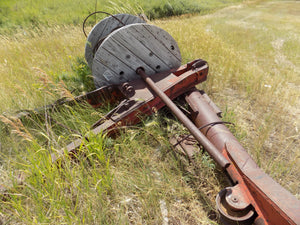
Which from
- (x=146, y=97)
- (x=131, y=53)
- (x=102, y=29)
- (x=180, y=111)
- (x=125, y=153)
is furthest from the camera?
(x=102, y=29)

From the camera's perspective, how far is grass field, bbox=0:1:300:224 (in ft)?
5.47

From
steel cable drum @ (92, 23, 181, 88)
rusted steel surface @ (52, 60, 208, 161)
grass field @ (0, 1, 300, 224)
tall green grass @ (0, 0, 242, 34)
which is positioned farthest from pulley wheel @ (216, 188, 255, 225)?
tall green grass @ (0, 0, 242, 34)

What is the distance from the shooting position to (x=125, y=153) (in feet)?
7.14

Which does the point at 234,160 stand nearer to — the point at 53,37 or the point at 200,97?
the point at 200,97

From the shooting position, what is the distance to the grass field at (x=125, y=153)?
5.47 ft

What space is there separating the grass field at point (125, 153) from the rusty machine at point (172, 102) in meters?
0.24

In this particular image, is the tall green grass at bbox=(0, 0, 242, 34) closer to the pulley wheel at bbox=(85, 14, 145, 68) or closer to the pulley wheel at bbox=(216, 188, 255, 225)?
the pulley wheel at bbox=(85, 14, 145, 68)

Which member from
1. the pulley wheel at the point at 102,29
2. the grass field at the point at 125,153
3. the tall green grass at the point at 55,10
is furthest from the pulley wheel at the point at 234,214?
the tall green grass at the point at 55,10

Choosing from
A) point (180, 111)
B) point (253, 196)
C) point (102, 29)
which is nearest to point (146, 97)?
point (180, 111)

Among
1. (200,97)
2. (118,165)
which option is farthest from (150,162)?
(200,97)

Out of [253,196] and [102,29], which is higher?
[102,29]

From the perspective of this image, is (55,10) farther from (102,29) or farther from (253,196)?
(253,196)

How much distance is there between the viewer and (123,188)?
6.07 ft

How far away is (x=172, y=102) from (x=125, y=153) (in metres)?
0.76
